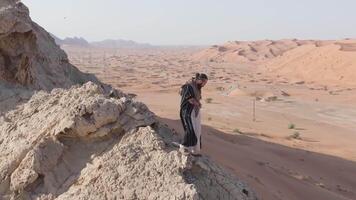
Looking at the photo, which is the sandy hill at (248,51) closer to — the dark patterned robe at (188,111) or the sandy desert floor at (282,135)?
the sandy desert floor at (282,135)

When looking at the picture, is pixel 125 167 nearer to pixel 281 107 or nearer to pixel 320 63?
pixel 281 107

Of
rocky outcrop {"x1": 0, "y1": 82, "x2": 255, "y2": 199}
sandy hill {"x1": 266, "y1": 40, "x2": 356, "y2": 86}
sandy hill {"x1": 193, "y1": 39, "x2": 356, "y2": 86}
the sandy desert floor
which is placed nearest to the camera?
rocky outcrop {"x1": 0, "y1": 82, "x2": 255, "y2": 199}

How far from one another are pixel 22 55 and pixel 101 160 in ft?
9.00

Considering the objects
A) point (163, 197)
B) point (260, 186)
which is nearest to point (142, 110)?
point (163, 197)

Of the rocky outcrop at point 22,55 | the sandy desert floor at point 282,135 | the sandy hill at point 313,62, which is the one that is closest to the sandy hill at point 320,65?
the sandy hill at point 313,62

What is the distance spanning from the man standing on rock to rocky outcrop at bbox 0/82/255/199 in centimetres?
26

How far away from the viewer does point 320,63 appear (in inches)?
2254

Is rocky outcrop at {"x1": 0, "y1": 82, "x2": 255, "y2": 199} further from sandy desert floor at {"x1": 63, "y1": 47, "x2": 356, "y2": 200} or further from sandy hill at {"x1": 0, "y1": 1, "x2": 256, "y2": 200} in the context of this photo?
sandy desert floor at {"x1": 63, "y1": 47, "x2": 356, "y2": 200}

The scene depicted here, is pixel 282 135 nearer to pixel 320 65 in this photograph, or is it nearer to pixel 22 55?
pixel 22 55

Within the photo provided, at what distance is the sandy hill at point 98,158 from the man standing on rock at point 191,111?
0.26 meters

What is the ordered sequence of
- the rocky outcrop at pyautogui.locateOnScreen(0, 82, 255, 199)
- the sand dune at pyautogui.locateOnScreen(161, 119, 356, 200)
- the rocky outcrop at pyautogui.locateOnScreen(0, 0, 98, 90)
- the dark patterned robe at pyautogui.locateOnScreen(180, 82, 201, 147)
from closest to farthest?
1. the rocky outcrop at pyautogui.locateOnScreen(0, 82, 255, 199)
2. the dark patterned robe at pyautogui.locateOnScreen(180, 82, 201, 147)
3. the rocky outcrop at pyautogui.locateOnScreen(0, 0, 98, 90)
4. the sand dune at pyautogui.locateOnScreen(161, 119, 356, 200)

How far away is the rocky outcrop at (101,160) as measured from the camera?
16.8 ft

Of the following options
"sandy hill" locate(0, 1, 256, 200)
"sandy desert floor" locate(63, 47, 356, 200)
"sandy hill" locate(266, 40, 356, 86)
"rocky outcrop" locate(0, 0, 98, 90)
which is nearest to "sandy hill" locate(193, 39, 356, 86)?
"sandy hill" locate(266, 40, 356, 86)

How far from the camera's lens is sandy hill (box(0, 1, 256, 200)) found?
5113 millimetres
